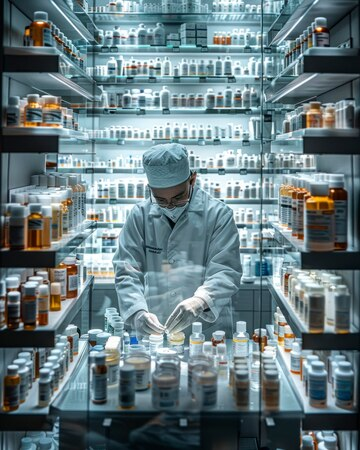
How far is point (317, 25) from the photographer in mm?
2209

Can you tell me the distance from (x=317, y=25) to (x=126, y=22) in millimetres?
2866

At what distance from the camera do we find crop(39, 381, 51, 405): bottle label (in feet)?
6.78

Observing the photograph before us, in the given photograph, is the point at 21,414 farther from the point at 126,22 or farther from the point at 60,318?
the point at 126,22

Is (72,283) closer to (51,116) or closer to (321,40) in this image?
(51,116)

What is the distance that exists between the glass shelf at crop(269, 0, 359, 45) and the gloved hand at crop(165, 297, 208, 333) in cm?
137

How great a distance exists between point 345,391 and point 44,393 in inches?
44.5

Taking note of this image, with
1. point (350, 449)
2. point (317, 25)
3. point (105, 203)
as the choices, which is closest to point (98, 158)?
point (105, 203)

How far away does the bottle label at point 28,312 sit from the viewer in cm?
204

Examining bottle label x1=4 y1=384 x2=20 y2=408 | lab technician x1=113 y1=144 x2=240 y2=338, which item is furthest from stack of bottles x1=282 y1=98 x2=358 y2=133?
bottle label x1=4 y1=384 x2=20 y2=408

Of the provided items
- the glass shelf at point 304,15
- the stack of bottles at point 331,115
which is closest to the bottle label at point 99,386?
the stack of bottles at point 331,115

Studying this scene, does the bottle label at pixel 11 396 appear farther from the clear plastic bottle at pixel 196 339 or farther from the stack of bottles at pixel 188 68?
the stack of bottles at pixel 188 68

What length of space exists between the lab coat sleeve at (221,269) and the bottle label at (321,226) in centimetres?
73

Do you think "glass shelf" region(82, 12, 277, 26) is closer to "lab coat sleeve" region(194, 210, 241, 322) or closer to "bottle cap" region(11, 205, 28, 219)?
"lab coat sleeve" region(194, 210, 241, 322)

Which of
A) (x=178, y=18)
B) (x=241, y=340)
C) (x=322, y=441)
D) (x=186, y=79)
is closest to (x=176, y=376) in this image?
(x=241, y=340)
